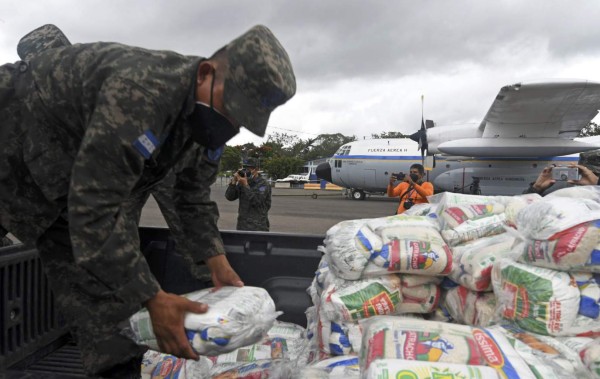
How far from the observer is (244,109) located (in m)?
1.24

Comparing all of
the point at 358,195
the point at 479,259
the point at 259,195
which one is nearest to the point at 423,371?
the point at 479,259

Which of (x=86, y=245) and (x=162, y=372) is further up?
(x=86, y=245)

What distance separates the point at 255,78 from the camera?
1.20 metres

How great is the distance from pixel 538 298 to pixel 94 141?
161 cm

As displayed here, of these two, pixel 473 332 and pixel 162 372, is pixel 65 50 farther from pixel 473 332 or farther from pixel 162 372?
pixel 473 332

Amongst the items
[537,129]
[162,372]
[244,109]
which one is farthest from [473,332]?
[537,129]

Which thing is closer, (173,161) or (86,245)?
(86,245)

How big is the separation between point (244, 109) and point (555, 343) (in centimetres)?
134

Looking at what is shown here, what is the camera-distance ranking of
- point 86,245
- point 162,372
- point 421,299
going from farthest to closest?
point 421,299, point 162,372, point 86,245

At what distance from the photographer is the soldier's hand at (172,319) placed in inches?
46.9

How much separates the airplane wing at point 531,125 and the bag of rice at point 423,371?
39.4ft

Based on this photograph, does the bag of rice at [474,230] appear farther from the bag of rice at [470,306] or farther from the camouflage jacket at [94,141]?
the camouflage jacket at [94,141]

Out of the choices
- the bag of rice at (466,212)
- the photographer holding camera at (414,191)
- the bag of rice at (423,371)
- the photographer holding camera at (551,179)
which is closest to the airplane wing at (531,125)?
the photographer holding camera at (414,191)

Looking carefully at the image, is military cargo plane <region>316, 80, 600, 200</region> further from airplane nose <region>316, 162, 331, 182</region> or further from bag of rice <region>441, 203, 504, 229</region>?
bag of rice <region>441, 203, 504, 229</region>
